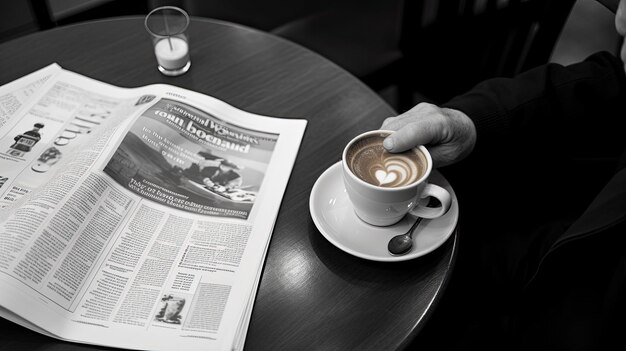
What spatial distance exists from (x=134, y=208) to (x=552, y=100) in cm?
68

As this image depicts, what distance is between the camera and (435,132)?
824 mm

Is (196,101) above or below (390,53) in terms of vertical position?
above

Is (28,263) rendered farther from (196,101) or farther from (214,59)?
(214,59)

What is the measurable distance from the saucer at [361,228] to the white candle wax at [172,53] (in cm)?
35

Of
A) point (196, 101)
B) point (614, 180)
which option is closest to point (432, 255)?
point (614, 180)

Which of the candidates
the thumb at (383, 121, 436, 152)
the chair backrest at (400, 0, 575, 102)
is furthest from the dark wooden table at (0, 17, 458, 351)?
the chair backrest at (400, 0, 575, 102)

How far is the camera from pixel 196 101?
93cm

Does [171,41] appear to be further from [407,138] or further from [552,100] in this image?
[552,100]

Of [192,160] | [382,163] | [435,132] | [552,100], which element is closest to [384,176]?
[382,163]

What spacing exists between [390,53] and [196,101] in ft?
2.50

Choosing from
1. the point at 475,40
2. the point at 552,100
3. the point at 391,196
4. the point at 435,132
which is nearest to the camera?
the point at 391,196

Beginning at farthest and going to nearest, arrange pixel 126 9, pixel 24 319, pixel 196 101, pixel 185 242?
pixel 126 9 → pixel 196 101 → pixel 185 242 → pixel 24 319

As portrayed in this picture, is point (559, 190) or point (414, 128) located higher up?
point (414, 128)

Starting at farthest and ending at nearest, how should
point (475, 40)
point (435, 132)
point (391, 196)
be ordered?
point (475, 40) → point (435, 132) → point (391, 196)
